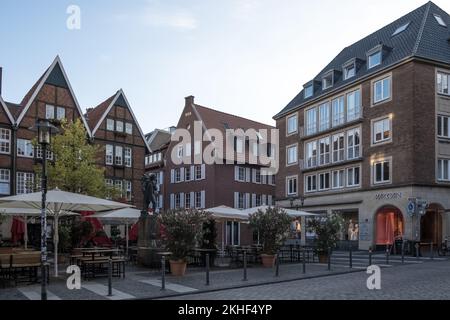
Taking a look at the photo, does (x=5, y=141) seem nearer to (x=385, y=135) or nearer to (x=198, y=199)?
(x=198, y=199)

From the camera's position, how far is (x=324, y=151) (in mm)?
43875

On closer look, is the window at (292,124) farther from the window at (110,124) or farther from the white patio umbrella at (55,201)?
the white patio umbrella at (55,201)

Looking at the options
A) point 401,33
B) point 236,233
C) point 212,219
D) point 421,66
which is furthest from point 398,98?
point 236,233

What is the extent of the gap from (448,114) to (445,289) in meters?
24.2

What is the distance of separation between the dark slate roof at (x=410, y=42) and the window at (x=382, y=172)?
6732 millimetres

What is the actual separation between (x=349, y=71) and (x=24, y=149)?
26749 mm

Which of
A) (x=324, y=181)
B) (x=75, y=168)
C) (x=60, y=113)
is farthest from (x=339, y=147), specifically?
(x=60, y=113)

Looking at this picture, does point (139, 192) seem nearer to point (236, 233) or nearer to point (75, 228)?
point (236, 233)

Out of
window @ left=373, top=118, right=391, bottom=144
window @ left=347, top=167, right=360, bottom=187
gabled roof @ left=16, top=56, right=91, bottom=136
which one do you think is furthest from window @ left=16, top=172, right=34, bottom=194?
window @ left=373, top=118, right=391, bottom=144

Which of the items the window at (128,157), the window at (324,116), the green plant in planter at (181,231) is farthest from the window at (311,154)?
the green plant in planter at (181,231)

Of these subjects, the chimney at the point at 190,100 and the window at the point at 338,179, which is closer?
the window at the point at 338,179

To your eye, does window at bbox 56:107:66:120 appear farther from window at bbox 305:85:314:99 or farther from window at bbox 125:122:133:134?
window at bbox 305:85:314:99

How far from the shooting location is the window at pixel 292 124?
48.6 m

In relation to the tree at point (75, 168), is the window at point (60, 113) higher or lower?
higher
